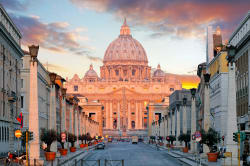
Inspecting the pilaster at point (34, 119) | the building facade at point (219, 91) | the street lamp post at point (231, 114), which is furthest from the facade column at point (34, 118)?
the building facade at point (219, 91)

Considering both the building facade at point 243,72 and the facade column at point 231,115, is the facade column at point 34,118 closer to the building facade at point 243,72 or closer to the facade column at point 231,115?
the facade column at point 231,115

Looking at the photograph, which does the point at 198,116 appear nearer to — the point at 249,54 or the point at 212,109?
the point at 212,109

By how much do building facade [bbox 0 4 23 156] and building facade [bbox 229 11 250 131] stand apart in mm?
22791

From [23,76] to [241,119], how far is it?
102ft

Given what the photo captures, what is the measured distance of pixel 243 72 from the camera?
218 feet

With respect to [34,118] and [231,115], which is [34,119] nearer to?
[34,118]

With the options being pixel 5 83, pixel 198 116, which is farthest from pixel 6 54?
pixel 198 116

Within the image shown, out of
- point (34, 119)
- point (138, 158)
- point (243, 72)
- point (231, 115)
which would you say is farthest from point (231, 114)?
point (243, 72)

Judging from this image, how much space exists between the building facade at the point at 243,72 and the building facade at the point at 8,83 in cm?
2279

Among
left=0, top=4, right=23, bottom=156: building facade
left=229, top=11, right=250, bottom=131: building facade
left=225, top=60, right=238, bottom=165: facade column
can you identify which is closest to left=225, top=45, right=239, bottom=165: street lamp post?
left=225, top=60, right=238, bottom=165: facade column

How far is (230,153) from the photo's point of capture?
40.0 metres

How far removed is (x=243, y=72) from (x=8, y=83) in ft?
80.2

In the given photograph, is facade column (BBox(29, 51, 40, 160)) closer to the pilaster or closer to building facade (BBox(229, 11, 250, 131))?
the pilaster

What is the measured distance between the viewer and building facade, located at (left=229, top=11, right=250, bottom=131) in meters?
63.2
